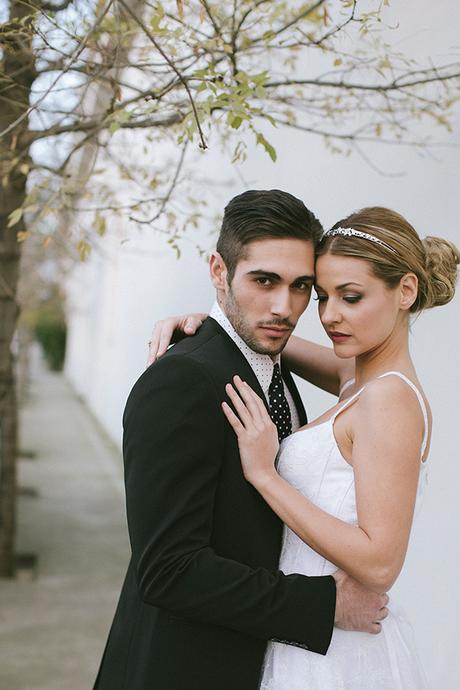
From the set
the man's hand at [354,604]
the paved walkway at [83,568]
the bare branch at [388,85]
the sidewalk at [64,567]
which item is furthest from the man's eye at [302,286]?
the sidewalk at [64,567]

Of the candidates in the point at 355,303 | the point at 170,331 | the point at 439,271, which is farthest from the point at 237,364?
the point at 439,271

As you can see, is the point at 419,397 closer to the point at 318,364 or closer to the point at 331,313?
the point at 331,313

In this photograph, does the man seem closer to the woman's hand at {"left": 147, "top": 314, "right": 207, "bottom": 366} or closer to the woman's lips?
the woman's lips

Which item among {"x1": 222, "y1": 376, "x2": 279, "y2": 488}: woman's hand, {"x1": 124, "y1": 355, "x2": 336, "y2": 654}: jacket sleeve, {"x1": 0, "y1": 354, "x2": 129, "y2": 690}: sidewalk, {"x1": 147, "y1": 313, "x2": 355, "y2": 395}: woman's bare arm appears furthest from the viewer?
{"x1": 0, "y1": 354, "x2": 129, "y2": 690}: sidewalk

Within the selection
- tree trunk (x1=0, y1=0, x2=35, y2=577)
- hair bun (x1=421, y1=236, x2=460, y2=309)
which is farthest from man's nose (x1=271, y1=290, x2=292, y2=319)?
tree trunk (x1=0, y1=0, x2=35, y2=577)

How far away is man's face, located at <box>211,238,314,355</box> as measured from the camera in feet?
7.06

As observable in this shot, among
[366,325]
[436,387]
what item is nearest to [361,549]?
[366,325]

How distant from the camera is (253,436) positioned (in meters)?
2.04

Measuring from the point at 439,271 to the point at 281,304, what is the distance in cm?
45

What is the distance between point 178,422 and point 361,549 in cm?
53

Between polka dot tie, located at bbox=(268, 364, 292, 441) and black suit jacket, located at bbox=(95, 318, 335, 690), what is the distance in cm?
20

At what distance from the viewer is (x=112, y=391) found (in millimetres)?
15148

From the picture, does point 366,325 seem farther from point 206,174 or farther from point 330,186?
point 206,174

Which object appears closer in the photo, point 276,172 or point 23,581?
point 276,172
